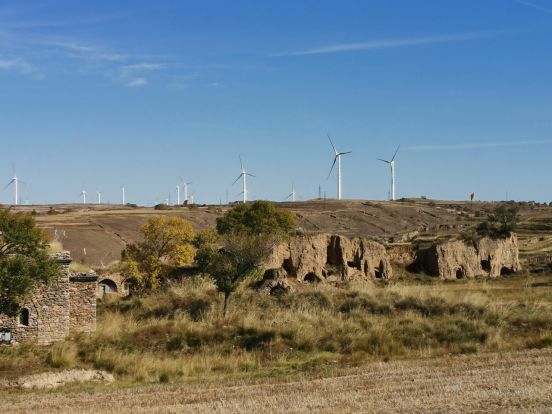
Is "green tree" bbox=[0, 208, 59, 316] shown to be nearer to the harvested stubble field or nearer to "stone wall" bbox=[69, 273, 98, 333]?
the harvested stubble field

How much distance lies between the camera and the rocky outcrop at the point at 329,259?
47875mm

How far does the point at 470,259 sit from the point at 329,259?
10.8 m

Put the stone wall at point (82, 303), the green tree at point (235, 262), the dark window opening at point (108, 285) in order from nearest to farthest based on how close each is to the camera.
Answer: the stone wall at point (82, 303) < the green tree at point (235, 262) < the dark window opening at point (108, 285)

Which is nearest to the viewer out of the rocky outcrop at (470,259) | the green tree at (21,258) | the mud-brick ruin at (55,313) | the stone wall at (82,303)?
the green tree at (21,258)

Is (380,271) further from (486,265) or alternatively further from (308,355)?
(308,355)

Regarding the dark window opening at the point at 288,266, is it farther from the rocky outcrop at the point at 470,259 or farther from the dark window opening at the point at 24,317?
the dark window opening at the point at 24,317

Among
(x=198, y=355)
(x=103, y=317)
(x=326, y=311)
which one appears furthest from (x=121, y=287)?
(x=198, y=355)

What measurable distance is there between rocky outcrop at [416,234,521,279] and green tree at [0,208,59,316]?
31.0 metres

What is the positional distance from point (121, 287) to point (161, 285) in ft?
20.7

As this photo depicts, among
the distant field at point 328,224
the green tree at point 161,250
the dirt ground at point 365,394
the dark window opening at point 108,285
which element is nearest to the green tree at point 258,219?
the green tree at point 161,250

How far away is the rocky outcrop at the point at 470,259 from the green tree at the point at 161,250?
1691 cm

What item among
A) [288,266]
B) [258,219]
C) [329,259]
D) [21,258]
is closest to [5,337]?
[21,258]

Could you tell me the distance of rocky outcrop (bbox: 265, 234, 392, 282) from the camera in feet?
157

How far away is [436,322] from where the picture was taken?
2912 centimetres
